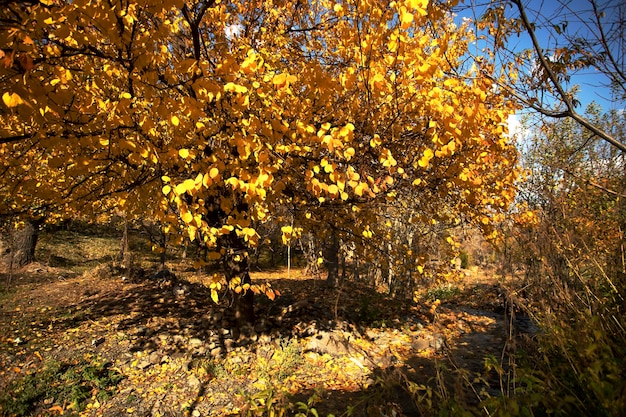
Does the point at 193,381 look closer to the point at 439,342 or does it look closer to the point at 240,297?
the point at 240,297

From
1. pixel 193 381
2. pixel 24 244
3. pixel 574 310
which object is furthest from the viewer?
pixel 24 244

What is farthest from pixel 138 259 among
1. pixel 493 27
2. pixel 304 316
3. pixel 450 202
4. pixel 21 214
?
pixel 493 27

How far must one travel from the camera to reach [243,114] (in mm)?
3123

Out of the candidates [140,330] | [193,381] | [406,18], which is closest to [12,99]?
[406,18]

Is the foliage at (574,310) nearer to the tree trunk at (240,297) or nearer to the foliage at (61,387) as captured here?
the tree trunk at (240,297)

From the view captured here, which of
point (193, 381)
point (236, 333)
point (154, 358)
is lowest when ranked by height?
point (193, 381)

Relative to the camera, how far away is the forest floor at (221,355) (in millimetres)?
4098

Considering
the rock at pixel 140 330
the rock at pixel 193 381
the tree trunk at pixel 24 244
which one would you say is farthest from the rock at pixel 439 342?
the tree trunk at pixel 24 244

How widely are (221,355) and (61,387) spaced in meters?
2.11

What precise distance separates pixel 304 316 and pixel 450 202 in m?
3.91

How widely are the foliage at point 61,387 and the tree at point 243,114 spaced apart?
2214 mm

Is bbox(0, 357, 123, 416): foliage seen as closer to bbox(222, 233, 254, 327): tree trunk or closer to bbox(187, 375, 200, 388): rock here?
bbox(187, 375, 200, 388): rock

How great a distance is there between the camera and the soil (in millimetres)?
4277

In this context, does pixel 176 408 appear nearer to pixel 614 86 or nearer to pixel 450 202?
pixel 450 202
